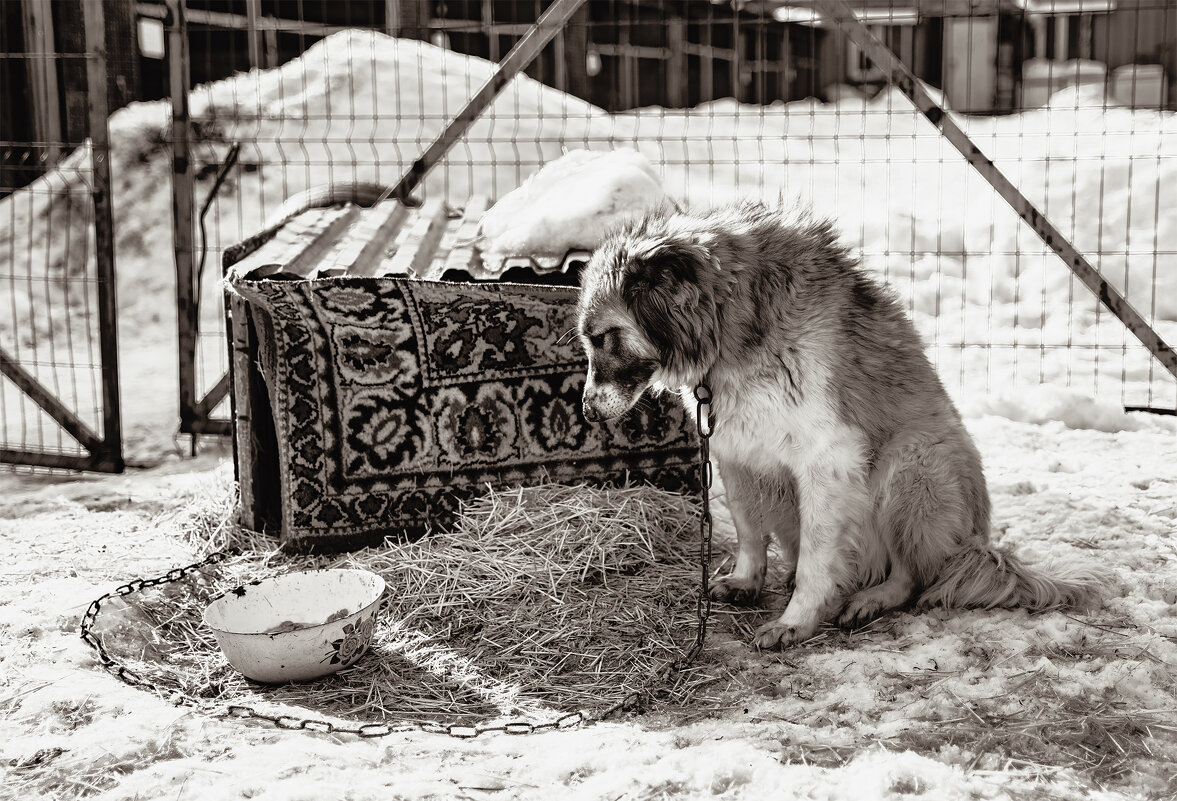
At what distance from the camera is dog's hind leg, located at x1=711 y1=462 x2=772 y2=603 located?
3.68 m

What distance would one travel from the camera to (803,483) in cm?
338

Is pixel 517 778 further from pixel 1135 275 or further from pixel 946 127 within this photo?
pixel 1135 275

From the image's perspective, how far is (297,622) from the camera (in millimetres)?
3383

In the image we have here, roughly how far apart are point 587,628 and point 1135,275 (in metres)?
6.03

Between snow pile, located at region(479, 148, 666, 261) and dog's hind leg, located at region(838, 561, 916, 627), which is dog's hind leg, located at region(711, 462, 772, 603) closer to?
dog's hind leg, located at region(838, 561, 916, 627)

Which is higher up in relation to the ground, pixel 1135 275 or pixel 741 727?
pixel 1135 275

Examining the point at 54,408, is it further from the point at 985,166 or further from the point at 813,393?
the point at 985,166

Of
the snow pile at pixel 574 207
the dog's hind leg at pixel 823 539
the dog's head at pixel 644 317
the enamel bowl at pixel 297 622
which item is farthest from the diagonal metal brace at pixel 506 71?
the dog's hind leg at pixel 823 539

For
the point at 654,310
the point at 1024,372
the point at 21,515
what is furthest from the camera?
the point at 1024,372

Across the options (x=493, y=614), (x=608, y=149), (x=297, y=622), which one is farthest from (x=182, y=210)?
(x=608, y=149)

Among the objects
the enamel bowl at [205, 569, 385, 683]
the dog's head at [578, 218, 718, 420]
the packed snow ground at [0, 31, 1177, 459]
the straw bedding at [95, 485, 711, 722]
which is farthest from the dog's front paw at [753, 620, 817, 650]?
the packed snow ground at [0, 31, 1177, 459]

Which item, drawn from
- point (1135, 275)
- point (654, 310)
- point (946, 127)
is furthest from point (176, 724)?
point (1135, 275)

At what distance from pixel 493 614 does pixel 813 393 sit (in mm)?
1358

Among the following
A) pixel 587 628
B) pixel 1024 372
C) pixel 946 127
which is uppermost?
pixel 946 127
